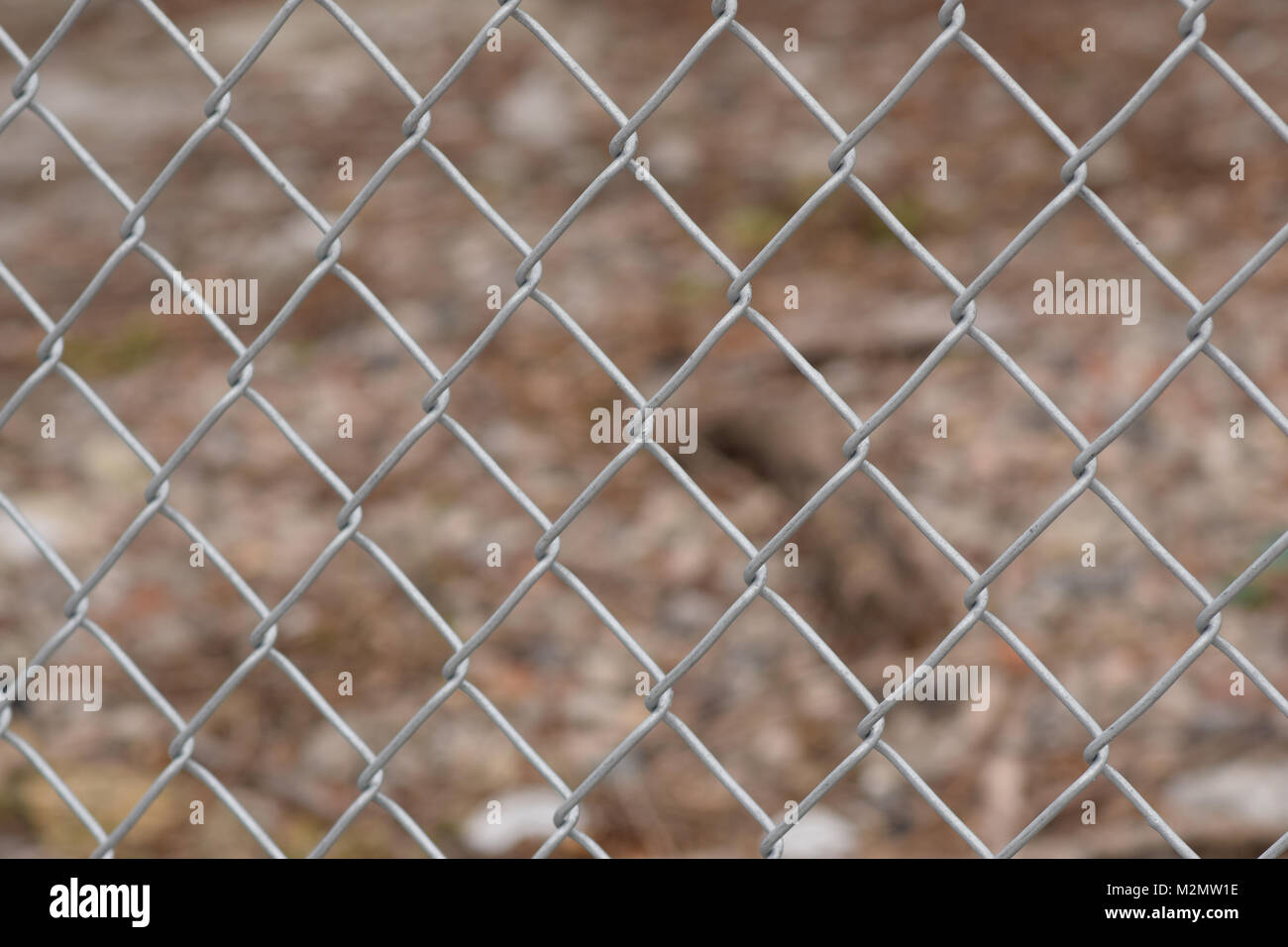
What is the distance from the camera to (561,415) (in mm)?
3219

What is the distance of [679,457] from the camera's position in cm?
303

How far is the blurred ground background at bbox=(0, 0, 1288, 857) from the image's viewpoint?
221 cm

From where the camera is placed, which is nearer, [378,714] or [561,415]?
[378,714]

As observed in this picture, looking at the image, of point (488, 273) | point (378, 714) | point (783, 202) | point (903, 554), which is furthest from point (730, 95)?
point (378, 714)

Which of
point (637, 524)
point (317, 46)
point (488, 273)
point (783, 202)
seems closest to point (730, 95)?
point (783, 202)

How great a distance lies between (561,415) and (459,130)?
1.84 metres

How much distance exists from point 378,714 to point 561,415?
1.03m

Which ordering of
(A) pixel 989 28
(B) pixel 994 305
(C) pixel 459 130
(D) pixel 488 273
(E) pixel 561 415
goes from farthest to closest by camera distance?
(A) pixel 989 28
(C) pixel 459 130
(D) pixel 488 273
(B) pixel 994 305
(E) pixel 561 415

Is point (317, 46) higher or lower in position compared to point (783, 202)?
higher

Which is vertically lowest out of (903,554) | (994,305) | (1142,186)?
(903,554)

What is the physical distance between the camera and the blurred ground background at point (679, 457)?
2211mm

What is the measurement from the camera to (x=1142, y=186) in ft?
12.7
